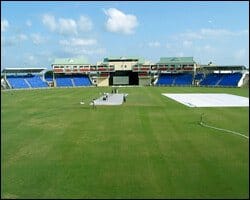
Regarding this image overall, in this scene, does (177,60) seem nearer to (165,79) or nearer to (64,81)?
(165,79)

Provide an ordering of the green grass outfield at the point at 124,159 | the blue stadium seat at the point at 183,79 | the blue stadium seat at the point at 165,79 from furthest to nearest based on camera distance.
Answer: the blue stadium seat at the point at 165,79 → the blue stadium seat at the point at 183,79 → the green grass outfield at the point at 124,159

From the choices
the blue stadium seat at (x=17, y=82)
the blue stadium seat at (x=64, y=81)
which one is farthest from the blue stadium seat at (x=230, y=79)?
the blue stadium seat at (x=17, y=82)

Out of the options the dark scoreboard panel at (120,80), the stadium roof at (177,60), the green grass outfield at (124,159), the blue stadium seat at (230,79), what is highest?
the stadium roof at (177,60)

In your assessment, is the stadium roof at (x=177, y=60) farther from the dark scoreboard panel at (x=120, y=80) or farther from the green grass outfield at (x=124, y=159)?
the green grass outfield at (x=124, y=159)

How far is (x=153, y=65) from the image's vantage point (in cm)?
10975

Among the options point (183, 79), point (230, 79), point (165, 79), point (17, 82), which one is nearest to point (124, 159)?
point (230, 79)

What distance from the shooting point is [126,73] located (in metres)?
113

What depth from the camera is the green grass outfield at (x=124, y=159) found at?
909cm

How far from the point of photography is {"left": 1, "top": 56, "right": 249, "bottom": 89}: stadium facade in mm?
103812

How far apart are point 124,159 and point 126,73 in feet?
326

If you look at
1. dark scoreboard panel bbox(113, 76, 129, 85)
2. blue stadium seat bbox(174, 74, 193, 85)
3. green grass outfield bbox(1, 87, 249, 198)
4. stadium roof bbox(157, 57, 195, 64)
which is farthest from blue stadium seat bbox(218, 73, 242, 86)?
green grass outfield bbox(1, 87, 249, 198)

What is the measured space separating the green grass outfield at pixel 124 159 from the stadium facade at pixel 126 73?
264 ft

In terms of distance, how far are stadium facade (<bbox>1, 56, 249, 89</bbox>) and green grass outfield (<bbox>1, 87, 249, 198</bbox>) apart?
80344 millimetres

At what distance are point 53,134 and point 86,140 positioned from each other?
2745 millimetres
